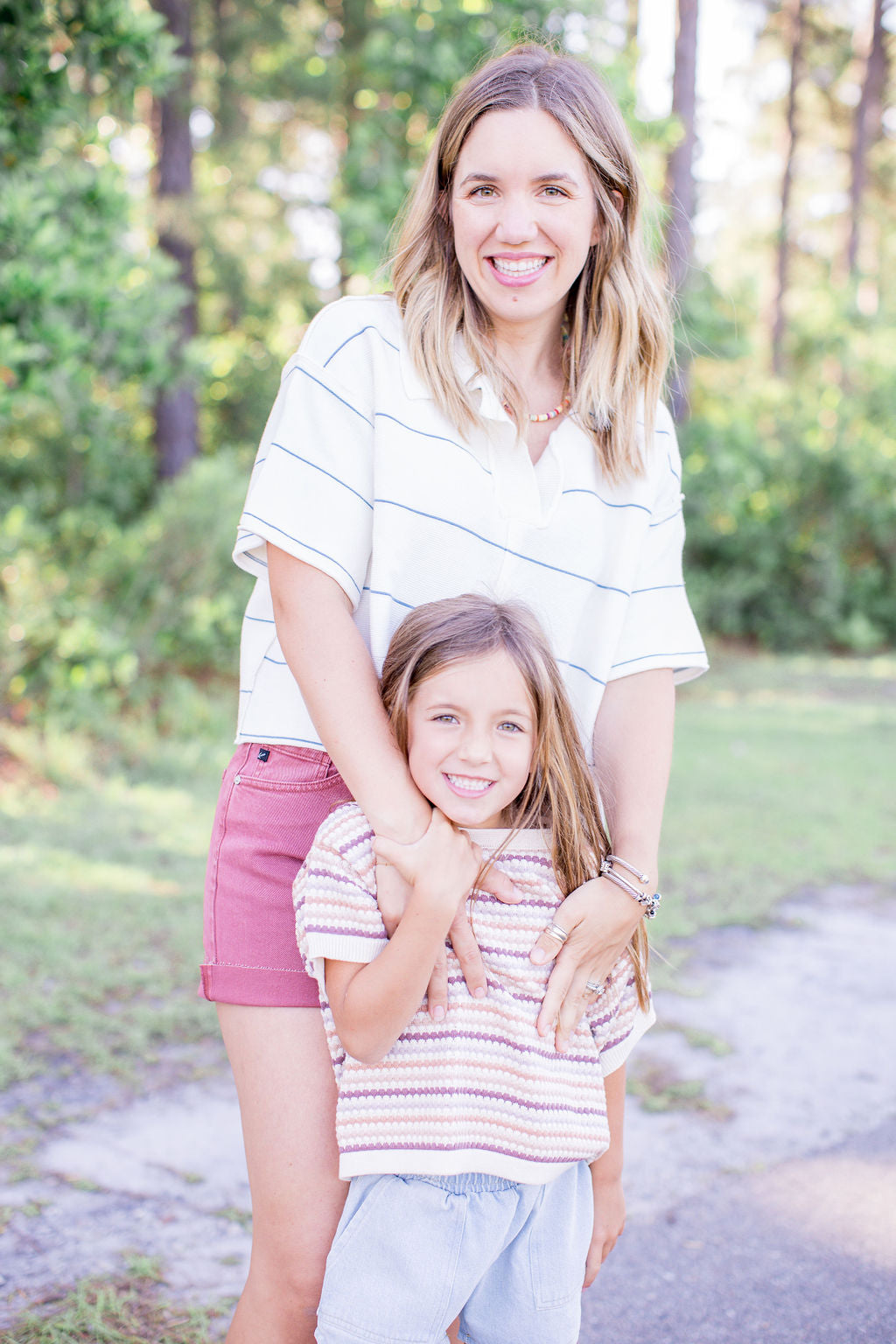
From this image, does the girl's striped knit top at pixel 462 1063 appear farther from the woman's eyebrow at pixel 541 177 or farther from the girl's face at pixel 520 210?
the woman's eyebrow at pixel 541 177

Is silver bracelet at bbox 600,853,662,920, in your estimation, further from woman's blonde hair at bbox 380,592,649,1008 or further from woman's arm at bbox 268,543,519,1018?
woman's arm at bbox 268,543,519,1018

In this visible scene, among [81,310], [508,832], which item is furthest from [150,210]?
[508,832]

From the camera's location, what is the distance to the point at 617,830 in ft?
6.27

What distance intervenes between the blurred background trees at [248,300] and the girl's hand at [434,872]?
1.24m

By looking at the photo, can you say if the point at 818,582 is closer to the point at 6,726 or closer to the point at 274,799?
the point at 6,726

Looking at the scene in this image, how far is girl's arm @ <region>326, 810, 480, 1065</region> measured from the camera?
1.54 m

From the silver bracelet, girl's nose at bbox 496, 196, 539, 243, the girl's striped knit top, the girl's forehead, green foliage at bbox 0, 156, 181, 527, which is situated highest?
green foliage at bbox 0, 156, 181, 527

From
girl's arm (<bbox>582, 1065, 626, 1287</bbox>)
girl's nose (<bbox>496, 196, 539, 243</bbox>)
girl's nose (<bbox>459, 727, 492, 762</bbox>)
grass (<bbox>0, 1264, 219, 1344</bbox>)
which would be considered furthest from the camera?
grass (<bbox>0, 1264, 219, 1344</bbox>)

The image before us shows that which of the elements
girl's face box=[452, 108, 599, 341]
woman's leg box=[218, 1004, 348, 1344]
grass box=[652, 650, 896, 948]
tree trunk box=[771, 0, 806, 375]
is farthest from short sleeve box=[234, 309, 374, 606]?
tree trunk box=[771, 0, 806, 375]

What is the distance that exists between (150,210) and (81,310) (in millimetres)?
4299

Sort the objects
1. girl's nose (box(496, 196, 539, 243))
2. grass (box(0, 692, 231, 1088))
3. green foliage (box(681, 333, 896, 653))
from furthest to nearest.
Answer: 1. green foliage (box(681, 333, 896, 653))
2. grass (box(0, 692, 231, 1088))
3. girl's nose (box(496, 196, 539, 243))

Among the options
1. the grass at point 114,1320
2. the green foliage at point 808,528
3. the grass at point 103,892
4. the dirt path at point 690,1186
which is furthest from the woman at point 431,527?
the green foliage at point 808,528

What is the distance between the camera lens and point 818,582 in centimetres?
1517

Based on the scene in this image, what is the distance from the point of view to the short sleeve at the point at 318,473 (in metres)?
1.69
